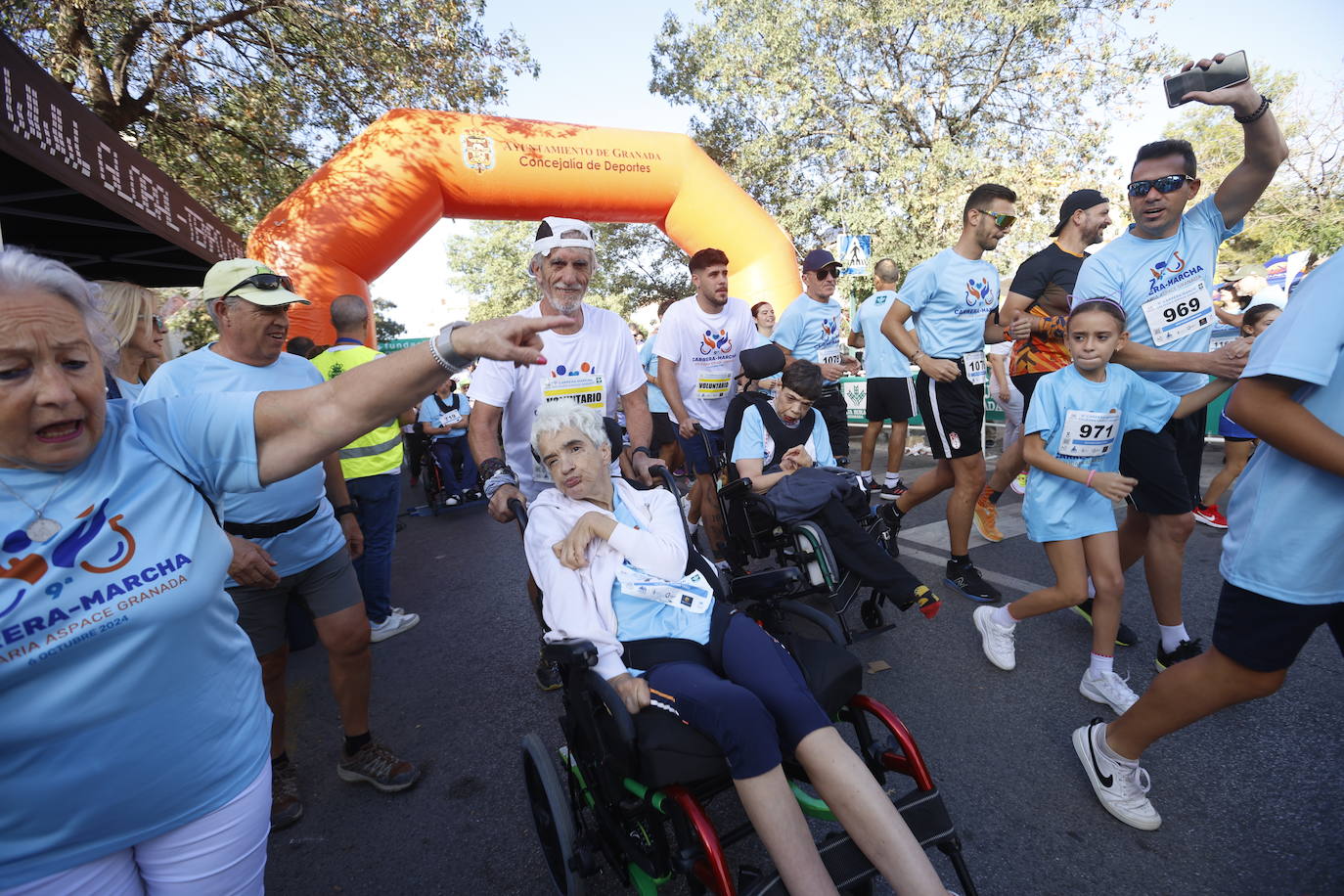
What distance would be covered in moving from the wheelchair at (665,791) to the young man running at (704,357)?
92.6 inches

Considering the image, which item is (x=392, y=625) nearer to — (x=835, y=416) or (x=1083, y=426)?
(x=835, y=416)

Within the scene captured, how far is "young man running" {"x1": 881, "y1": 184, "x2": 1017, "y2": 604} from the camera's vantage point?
377 centimetres

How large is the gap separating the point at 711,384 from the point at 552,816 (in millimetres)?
3067

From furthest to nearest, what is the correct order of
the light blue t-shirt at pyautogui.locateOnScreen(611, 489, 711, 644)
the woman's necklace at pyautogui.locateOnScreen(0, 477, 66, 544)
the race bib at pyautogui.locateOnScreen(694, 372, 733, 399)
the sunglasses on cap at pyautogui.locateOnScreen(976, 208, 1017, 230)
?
the race bib at pyautogui.locateOnScreen(694, 372, 733, 399) → the sunglasses on cap at pyautogui.locateOnScreen(976, 208, 1017, 230) → the light blue t-shirt at pyautogui.locateOnScreen(611, 489, 711, 644) → the woman's necklace at pyautogui.locateOnScreen(0, 477, 66, 544)

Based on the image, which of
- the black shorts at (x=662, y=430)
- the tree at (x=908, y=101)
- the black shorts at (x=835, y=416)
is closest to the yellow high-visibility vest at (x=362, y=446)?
the black shorts at (x=662, y=430)

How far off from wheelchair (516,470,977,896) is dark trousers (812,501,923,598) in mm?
938

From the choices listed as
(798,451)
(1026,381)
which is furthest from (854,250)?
(798,451)

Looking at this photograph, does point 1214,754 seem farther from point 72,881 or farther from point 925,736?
point 72,881

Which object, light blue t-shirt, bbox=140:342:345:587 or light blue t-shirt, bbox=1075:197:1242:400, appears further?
light blue t-shirt, bbox=1075:197:1242:400

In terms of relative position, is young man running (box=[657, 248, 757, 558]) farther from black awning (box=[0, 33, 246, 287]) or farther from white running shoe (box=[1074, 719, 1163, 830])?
black awning (box=[0, 33, 246, 287])

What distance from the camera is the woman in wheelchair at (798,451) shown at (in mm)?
3033

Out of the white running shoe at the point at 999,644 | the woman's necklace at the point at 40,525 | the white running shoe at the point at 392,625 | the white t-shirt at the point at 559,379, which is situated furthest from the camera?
the white running shoe at the point at 392,625

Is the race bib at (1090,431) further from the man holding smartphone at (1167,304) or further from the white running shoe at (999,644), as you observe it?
the white running shoe at (999,644)

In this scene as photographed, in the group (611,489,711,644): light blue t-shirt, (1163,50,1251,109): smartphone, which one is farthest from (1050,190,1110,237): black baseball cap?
(611,489,711,644): light blue t-shirt
